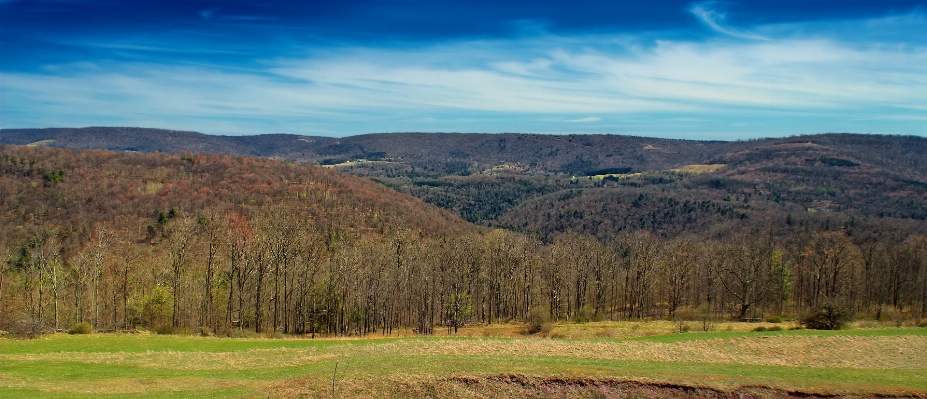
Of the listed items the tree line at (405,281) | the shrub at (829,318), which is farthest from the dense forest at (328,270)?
the shrub at (829,318)

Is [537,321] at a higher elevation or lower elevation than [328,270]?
lower

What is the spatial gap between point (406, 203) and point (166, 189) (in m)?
60.6

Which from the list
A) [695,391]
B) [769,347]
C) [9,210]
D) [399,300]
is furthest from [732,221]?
[9,210]

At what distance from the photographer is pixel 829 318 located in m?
49.8

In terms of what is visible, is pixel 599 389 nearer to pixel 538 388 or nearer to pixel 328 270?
pixel 538 388

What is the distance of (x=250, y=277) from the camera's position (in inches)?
2502

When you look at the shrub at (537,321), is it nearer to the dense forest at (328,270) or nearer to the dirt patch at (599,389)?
the dense forest at (328,270)

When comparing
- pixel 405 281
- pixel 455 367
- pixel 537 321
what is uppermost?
pixel 455 367

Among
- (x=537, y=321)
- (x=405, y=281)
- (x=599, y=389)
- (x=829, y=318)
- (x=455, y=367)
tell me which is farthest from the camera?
(x=405, y=281)

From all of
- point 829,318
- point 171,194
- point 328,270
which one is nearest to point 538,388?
point 829,318

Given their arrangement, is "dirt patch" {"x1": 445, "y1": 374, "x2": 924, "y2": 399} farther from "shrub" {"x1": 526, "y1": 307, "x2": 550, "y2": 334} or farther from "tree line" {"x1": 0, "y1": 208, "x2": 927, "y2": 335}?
Result: "tree line" {"x1": 0, "y1": 208, "x2": 927, "y2": 335}

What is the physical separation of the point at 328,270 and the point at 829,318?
2144 inches

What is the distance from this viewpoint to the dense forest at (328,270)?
61.2 m

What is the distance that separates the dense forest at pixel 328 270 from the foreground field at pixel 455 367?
12482 millimetres
